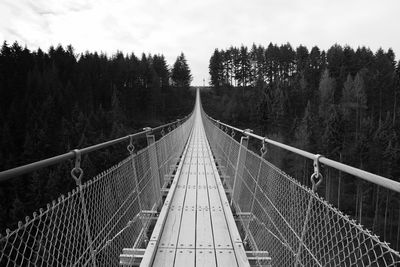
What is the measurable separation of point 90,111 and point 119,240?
4658cm

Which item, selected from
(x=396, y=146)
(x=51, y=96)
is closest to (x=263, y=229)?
(x=396, y=146)

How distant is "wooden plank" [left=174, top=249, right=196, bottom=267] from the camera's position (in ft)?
9.02

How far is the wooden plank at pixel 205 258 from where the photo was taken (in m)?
2.76

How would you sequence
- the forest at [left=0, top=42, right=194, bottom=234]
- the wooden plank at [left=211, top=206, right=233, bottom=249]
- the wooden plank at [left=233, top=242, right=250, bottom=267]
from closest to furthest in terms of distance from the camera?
the wooden plank at [left=233, top=242, right=250, bottom=267] < the wooden plank at [left=211, top=206, right=233, bottom=249] < the forest at [left=0, top=42, right=194, bottom=234]

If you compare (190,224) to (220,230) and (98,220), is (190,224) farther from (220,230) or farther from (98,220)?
(98,220)

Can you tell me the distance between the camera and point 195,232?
345cm

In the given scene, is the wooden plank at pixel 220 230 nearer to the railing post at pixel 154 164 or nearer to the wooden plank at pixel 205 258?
the wooden plank at pixel 205 258

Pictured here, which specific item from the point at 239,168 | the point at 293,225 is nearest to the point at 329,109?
the point at 239,168

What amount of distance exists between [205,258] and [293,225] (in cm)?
106

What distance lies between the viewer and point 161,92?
209ft

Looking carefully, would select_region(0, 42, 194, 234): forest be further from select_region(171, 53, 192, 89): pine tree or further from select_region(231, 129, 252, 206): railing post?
select_region(231, 129, 252, 206): railing post

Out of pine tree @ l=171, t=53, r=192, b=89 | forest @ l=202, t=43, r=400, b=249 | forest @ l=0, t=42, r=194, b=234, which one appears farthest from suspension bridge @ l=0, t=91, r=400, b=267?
pine tree @ l=171, t=53, r=192, b=89

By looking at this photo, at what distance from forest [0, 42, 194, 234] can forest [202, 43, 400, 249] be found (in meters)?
14.2

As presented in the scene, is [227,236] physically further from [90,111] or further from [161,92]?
[161,92]
